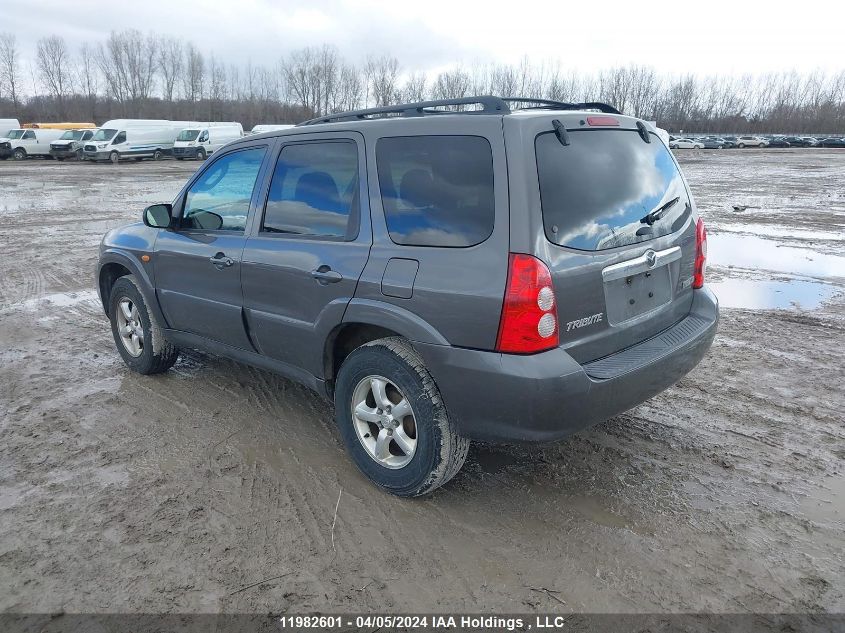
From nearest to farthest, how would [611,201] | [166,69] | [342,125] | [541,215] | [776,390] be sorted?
[541,215]
[611,201]
[342,125]
[776,390]
[166,69]

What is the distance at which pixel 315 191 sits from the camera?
3594mm

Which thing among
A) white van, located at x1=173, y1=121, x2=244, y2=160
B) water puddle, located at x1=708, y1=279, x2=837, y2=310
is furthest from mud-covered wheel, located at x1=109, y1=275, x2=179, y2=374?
white van, located at x1=173, y1=121, x2=244, y2=160

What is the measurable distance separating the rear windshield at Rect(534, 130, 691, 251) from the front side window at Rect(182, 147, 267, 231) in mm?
2001

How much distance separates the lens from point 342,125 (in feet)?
11.4

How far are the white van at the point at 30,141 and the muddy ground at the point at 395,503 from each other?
38903 mm

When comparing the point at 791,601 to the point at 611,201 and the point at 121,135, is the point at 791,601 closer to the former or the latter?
the point at 611,201

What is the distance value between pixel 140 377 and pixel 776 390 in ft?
16.1

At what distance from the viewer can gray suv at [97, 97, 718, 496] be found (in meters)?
2.74

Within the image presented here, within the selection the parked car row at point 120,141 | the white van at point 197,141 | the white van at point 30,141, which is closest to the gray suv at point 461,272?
the parked car row at point 120,141

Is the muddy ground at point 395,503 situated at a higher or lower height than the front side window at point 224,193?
lower

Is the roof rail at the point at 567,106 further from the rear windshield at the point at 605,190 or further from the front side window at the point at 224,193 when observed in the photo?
the front side window at the point at 224,193

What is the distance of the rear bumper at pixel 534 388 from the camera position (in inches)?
106

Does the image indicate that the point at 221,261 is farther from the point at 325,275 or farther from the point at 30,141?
the point at 30,141

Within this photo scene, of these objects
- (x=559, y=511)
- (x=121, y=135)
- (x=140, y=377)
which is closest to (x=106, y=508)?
(x=140, y=377)
